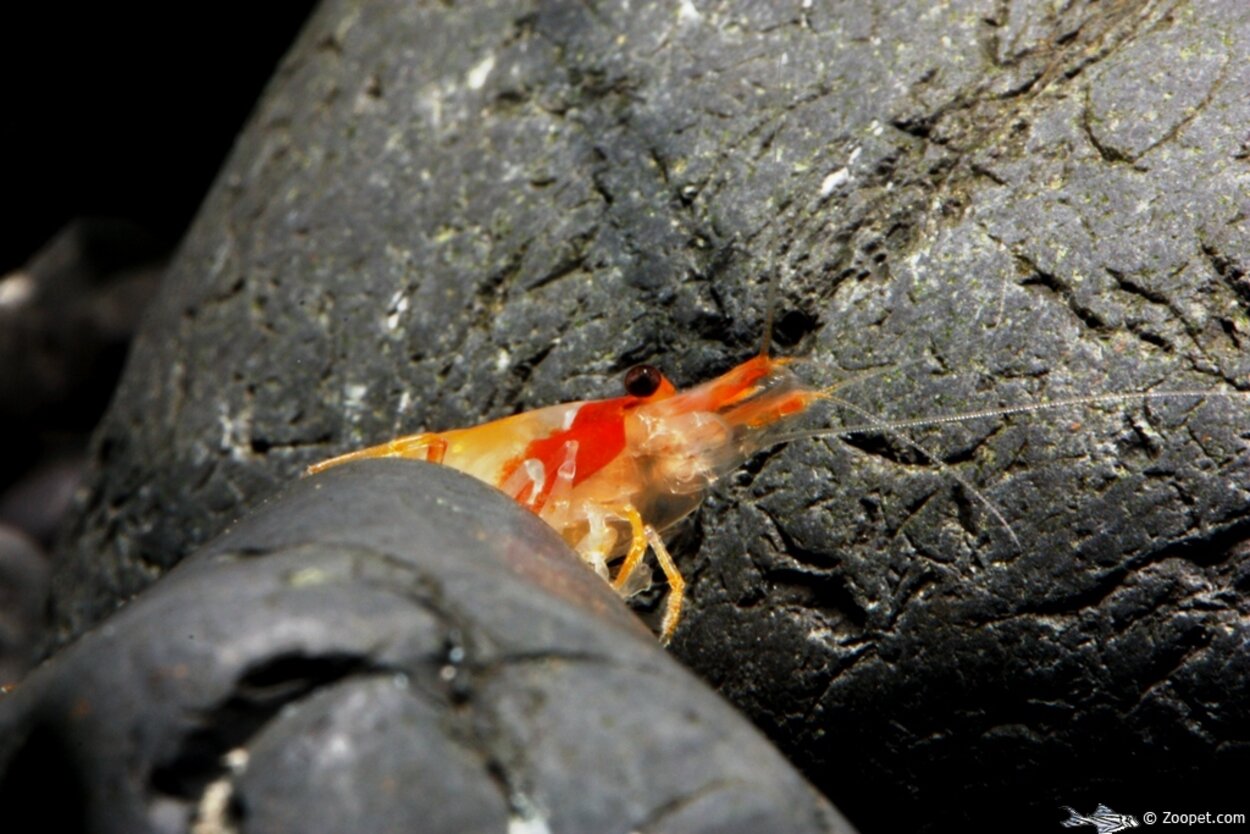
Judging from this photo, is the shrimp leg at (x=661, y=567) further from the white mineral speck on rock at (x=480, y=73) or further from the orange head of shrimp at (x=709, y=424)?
the white mineral speck on rock at (x=480, y=73)

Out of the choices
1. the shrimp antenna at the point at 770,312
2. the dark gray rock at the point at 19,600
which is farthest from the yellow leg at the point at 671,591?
the dark gray rock at the point at 19,600

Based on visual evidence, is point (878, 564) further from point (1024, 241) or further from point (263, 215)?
point (263, 215)

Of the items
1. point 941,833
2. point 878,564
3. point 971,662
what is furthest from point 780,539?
point 941,833

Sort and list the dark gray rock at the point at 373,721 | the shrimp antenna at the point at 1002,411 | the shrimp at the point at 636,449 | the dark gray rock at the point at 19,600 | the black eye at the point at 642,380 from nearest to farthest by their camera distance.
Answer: the dark gray rock at the point at 373,721 < the shrimp antenna at the point at 1002,411 < the black eye at the point at 642,380 < the shrimp at the point at 636,449 < the dark gray rock at the point at 19,600

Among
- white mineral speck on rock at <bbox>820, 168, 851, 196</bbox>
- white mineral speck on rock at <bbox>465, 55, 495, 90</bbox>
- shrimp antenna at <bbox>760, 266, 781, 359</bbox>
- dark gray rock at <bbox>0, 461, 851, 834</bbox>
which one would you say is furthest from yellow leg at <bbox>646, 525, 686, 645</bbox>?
white mineral speck on rock at <bbox>465, 55, 495, 90</bbox>

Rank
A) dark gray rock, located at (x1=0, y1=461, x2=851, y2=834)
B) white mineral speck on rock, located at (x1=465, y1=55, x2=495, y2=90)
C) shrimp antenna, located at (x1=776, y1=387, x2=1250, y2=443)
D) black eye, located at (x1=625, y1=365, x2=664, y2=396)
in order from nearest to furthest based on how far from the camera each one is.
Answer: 1. dark gray rock, located at (x1=0, y1=461, x2=851, y2=834)
2. shrimp antenna, located at (x1=776, y1=387, x2=1250, y2=443)
3. black eye, located at (x1=625, y1=365, x2=664, y2=396)
4. white mineral speck on rock, located at (x1=465, y1=55, x2=495, y2=90)

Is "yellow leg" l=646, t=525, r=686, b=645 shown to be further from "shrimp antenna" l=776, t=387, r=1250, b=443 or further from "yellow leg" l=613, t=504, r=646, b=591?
"shrimp antenna" l=776, t=387, r=1250, b=443
